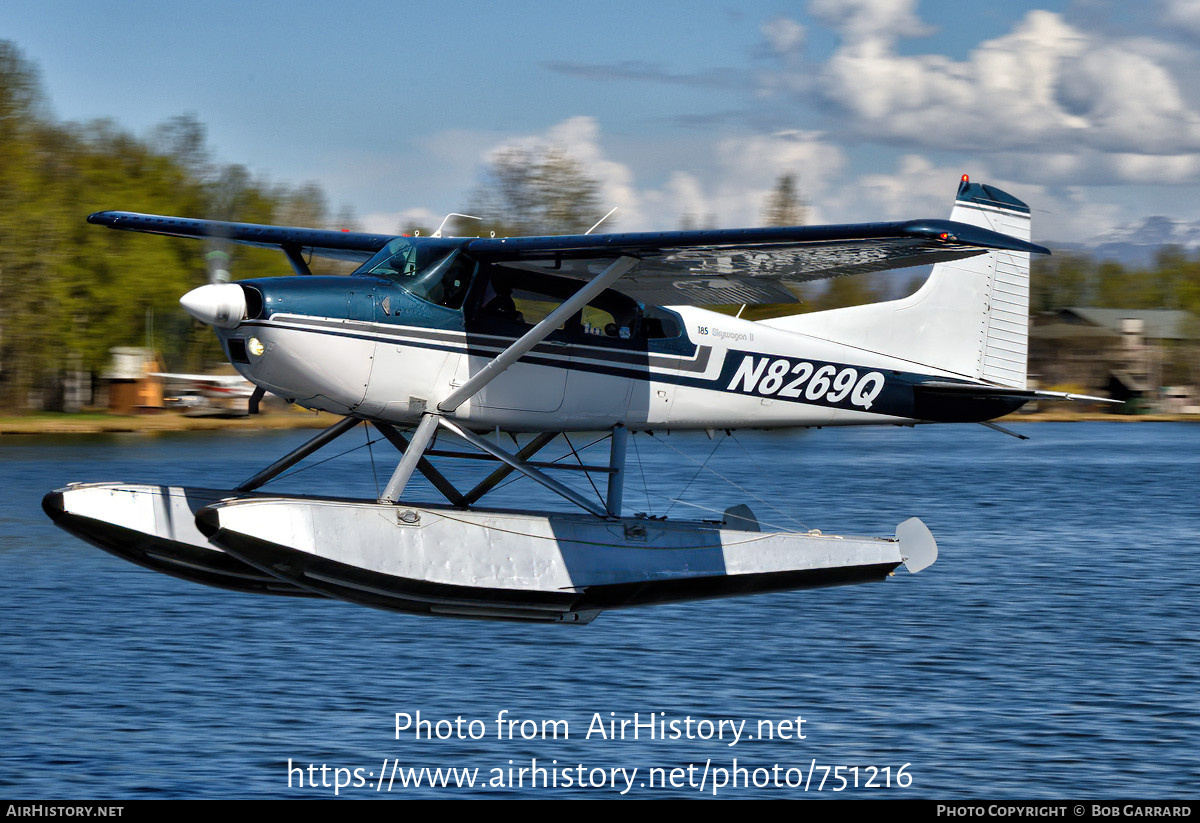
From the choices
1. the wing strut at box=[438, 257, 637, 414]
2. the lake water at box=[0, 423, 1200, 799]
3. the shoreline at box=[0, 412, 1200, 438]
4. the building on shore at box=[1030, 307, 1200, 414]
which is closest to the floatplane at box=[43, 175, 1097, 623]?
the wing strut at box=[438, 257, 637, 414]

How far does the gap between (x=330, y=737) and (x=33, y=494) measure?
1620 cm

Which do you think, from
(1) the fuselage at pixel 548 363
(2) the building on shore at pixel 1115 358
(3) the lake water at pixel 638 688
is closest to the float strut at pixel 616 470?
(1) the fuselage at pixel 548 363

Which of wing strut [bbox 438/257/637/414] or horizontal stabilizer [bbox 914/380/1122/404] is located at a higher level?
wing strut [bbox 438/257/637/414]

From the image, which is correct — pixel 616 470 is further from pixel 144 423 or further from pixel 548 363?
pixel 144 423

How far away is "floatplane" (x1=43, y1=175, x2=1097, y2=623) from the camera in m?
8.70

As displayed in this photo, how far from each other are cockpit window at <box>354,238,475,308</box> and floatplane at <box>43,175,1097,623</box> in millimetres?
18

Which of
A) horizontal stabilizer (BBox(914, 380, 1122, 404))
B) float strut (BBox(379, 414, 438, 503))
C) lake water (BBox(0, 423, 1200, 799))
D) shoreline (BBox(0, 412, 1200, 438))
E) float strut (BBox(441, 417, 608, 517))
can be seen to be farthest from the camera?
shoreline (BBox(0, 412, 1200, 438))

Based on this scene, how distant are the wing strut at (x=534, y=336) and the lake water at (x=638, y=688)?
7.51ft

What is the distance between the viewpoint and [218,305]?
8.39m

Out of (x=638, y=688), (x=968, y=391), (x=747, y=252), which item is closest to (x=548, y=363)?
(x=747, y=252)

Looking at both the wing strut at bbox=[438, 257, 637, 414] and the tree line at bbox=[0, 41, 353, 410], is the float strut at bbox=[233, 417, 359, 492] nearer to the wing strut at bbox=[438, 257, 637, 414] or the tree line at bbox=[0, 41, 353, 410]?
the wing strut at bbox=[438, 257, 637, 414]

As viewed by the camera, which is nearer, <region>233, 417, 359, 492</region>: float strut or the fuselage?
the fuselage

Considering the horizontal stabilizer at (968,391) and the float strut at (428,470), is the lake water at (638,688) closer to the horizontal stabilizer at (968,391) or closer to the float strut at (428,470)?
the float strut at (428,470)

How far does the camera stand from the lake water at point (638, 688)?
8.18 m
